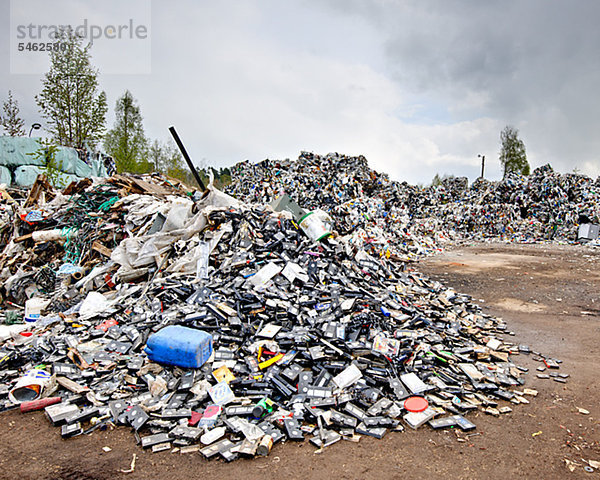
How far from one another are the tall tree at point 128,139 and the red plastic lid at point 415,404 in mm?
21685

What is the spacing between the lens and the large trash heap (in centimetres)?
330

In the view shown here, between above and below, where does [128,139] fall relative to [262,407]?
above

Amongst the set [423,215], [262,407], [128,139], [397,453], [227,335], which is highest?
[128,139]

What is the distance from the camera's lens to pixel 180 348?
3.73 m

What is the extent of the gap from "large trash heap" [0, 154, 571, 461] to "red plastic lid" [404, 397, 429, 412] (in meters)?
0.02

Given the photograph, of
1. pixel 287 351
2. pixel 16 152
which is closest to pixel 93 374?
pixel 287 351

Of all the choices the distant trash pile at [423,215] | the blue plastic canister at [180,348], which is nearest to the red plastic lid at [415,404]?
the blue plastic canister at [180,348]

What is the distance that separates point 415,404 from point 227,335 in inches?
88.9

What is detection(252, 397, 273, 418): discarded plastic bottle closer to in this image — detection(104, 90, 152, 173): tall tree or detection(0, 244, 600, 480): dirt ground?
detection(0, 244, 600, 480): dirt ground

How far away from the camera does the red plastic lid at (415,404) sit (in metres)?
3.43

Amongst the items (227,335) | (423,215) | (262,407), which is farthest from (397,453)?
(423,215)

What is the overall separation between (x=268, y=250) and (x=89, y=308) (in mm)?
2886

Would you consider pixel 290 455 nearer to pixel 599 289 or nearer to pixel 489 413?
pixel 489 413

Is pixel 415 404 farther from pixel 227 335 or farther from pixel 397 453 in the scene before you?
pixel 227 335
